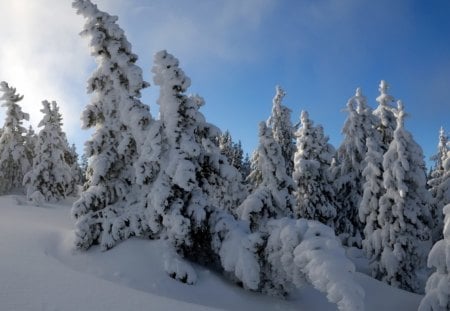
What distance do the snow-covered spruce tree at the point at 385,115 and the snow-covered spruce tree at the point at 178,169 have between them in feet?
61.0

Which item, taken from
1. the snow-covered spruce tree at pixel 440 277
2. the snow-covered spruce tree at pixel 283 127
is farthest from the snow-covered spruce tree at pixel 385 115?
the snow-covered spruce tree at pixel 440 277

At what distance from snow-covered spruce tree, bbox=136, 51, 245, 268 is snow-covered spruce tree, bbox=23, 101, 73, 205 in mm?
24054

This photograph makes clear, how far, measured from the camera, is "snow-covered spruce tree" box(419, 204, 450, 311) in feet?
37.6

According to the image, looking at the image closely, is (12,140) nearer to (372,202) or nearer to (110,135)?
(110,135)

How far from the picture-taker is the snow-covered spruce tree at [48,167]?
34.7 meters

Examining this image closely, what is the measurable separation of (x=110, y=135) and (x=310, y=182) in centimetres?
1942

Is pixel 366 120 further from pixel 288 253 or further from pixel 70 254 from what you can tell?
pixel 70 254

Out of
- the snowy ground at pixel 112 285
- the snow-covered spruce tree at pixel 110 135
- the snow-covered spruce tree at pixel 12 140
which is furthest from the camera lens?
the snow-covered spruce tree at pixel 12 140

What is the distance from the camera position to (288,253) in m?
11.4

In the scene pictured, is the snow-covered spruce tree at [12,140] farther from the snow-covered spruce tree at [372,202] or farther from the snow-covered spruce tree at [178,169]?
the snow-covered spruce tree at [372,202]

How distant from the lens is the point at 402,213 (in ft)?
74.6

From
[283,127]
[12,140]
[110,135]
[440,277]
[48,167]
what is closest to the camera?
[440,277]

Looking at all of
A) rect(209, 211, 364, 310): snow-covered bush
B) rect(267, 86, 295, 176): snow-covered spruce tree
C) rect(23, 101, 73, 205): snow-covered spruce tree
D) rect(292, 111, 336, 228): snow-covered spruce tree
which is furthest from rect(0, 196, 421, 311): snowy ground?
rect(267, 86, 295, 176): snow-covered spruce tree

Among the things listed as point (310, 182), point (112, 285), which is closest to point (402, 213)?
point (310, 182)
